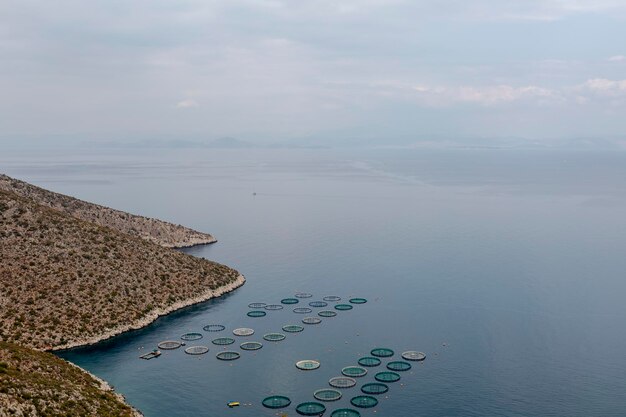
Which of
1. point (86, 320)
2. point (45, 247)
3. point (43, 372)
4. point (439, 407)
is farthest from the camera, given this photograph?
point (45, 247)

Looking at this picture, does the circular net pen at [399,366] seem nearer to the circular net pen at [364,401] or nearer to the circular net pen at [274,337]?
the circular net pen at [364,401]

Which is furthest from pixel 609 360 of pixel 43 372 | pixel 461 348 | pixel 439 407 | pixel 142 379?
pixel 43 372

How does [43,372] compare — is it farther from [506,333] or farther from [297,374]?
[506,333]

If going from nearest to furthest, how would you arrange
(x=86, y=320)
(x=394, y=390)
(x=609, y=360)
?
(x=394, y=390) → (x=609, y=360) → (x=86, y=320)

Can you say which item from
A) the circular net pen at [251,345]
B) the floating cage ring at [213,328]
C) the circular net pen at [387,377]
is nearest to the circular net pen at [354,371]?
the circular net pen at [387,377]

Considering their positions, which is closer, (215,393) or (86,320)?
(215,393)

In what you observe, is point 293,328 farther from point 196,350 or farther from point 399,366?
point 399,366

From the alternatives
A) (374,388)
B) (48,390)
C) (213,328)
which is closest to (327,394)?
(374,388)
